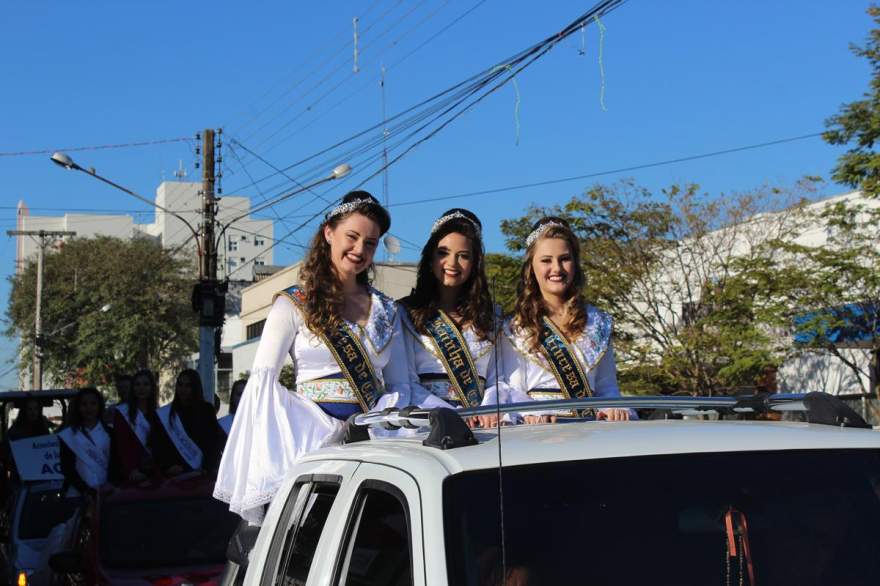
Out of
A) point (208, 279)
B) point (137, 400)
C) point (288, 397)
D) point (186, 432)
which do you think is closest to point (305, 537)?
point (288, 397)

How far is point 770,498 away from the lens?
271 cm

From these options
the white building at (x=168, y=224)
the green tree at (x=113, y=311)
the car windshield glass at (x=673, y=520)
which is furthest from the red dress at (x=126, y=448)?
the white building at (x=168, y=224)

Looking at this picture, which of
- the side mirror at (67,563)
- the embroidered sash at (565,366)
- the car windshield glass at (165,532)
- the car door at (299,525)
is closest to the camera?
the car door at (299,525)

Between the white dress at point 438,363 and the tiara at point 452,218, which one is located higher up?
the tiara at point 452,218

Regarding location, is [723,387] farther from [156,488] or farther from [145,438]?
[156,488]

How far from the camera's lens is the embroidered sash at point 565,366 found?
4828 mm

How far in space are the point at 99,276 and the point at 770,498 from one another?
4687 cm

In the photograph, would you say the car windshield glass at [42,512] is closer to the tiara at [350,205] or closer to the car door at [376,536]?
the tiara at [350,205]

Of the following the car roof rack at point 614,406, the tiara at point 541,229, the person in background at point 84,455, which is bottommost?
the person in background at point 84,455

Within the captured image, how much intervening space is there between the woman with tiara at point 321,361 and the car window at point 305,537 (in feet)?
2.65

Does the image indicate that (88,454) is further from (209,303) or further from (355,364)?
(209,303)

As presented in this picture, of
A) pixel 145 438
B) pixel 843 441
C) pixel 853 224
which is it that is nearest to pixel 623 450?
pixel 843 441

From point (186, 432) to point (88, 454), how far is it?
2.99 ft

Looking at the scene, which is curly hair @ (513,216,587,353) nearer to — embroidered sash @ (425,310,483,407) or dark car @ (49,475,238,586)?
embroidered sash @ (425,310,483,407)
